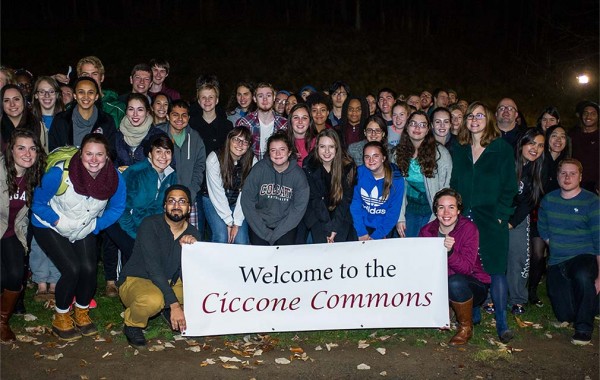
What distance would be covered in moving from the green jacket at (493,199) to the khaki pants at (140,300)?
353 centimetres

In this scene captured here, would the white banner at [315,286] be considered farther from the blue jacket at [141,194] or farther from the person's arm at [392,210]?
the blue jacket at [141,194]

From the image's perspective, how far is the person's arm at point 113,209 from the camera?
6383 mm

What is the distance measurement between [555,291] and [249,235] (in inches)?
144

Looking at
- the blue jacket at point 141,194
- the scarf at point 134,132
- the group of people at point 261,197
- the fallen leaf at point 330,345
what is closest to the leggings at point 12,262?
the group of people at point 261,197

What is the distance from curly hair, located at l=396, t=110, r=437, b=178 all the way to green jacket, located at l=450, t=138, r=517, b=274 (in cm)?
52

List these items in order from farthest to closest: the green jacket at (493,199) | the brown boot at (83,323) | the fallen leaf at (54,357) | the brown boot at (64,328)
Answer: the green jacket at (493,199) < the brown boot at (83,323) < the brown boot at (64,328) < the fallen leaf at (54,357)

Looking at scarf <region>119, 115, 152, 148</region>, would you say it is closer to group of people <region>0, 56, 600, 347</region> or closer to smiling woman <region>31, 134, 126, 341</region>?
group of people <region>0, 56, 600, 347</region>

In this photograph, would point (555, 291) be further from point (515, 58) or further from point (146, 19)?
point (146, 19)

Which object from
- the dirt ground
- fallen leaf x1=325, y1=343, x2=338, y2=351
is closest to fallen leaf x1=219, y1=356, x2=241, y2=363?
the dirt ground

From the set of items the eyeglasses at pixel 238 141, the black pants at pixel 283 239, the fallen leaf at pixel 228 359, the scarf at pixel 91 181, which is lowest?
the fallen leaf at pixel 228 359

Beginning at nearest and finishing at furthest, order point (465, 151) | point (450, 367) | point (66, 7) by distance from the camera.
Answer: point (450, 367), point (465, 151), point (66, 7)

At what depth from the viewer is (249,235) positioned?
23.2 ft

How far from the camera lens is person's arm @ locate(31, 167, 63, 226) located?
5.98m

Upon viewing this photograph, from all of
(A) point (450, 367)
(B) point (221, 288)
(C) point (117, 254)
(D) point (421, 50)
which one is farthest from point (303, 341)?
(D) point (421, 50)
